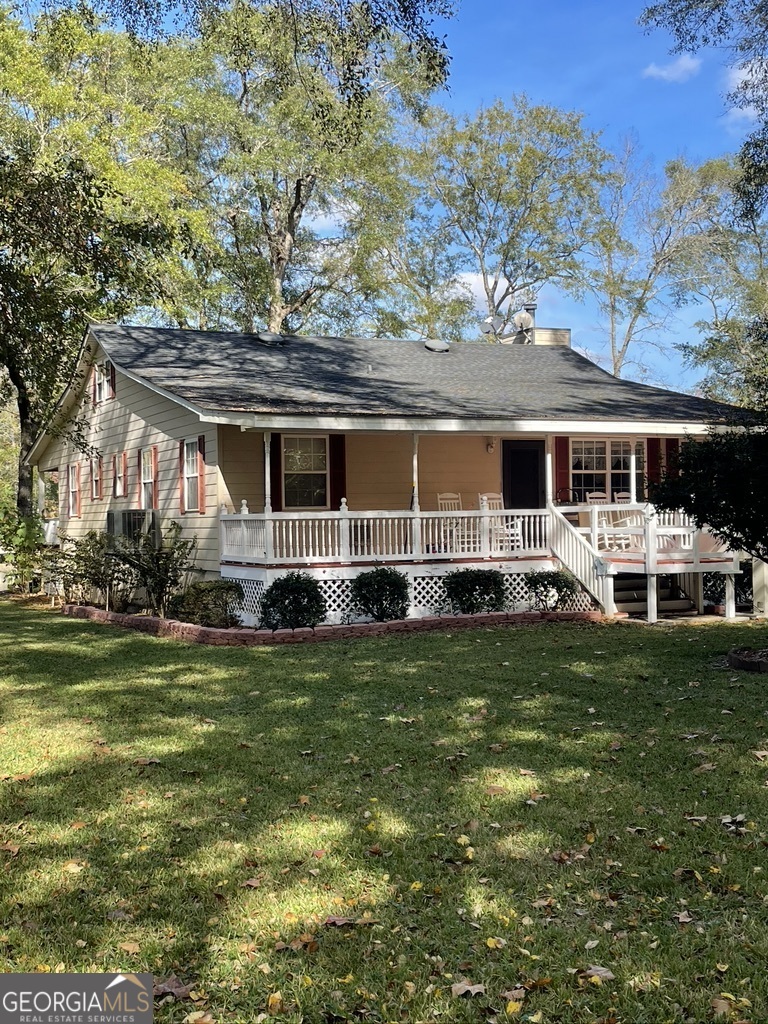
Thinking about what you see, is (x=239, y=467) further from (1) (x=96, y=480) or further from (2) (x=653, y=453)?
(2) (x=653, y=453)

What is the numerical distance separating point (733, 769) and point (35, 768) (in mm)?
4618

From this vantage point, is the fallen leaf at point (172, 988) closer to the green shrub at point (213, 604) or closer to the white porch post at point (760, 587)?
the green shrub at point (213, 604)

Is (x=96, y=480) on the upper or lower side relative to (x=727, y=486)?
upper

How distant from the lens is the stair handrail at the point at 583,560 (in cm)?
1367

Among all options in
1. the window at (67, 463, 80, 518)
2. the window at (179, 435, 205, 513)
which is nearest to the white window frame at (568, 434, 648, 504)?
the window at (179, 435, 205, 513)

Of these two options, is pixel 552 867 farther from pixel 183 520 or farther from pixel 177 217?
pixel 177 217

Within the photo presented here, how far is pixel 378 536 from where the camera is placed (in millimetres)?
13586

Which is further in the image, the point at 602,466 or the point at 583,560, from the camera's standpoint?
the point at 602,466

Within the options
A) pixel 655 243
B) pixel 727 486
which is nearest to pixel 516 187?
pixel 655 243

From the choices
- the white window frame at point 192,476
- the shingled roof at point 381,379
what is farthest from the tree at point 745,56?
the white window frame at point 192,476

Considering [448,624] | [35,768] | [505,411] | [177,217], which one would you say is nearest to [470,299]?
[177,217]

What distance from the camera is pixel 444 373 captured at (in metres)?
18.6

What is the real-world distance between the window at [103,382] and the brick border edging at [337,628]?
769 centimetres

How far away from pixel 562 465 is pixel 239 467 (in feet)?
22.1
